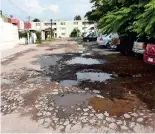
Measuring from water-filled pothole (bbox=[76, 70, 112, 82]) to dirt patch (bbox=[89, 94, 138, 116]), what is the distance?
97.9 inches

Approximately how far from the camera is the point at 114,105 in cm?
597

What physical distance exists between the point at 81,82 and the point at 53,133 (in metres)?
4.18

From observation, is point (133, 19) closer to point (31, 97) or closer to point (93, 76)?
point (93, 76)

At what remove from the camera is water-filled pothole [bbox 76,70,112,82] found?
908 centimetres

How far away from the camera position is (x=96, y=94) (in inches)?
276

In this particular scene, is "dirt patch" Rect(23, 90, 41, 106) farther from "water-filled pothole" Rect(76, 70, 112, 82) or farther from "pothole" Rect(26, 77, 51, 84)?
"water-filled pothole" Rect(76, 70, 112, 82)

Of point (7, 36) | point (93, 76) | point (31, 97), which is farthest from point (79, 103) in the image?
point (7, 36)

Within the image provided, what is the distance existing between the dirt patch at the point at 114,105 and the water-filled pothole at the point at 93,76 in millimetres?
2486

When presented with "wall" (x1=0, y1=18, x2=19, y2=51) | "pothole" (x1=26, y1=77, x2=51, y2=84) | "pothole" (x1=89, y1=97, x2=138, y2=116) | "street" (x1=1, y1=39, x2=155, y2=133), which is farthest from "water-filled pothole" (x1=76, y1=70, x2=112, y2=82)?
"wall" (x1=0, y1=18, x2=19, y2=51)

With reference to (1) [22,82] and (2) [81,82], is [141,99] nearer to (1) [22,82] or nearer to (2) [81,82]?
(2) [81,82]

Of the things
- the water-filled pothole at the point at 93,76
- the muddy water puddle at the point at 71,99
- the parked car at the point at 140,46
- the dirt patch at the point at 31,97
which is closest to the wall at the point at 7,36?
the parked car at the point at 140,46

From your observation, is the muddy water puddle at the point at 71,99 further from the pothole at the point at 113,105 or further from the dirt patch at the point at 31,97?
the dirt patch at the point at 31,97

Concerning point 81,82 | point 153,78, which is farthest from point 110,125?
point 153,78

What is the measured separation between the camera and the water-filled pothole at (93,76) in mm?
9077
